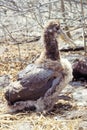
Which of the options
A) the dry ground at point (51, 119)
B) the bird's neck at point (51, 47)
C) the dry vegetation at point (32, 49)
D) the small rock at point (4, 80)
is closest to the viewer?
the dry ground at point (51, 119)

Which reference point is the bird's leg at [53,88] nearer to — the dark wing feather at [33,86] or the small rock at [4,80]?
the dark wing feather at [33,86]

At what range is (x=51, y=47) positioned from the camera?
550cm

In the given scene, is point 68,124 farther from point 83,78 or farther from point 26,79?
point 83,78

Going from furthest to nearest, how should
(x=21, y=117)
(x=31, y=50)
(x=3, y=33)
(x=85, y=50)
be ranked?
(x=3, y=33) → (x=31, y=50) → (x=85, y=50) → (x=21, y=117)

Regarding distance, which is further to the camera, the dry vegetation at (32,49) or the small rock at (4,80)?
the small rock at (4,80)

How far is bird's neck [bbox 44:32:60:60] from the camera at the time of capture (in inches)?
216

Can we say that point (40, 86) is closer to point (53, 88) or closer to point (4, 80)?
point (53, 88)

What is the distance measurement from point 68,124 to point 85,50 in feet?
9.77

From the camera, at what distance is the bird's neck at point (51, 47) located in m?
5.49

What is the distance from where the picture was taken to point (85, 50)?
769cm

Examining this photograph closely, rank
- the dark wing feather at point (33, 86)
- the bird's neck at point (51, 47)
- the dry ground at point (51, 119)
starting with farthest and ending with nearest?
the bird's neck at point (51, 47) → the dark wing feather at point (33, 86) → the dry ground at point (51, 119)

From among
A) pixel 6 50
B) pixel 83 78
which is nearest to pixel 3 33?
pixel 6 50

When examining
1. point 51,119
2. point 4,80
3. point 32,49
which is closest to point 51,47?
point 51,119

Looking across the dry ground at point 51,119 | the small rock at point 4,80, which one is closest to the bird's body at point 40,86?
the dry ground at point 51,119
